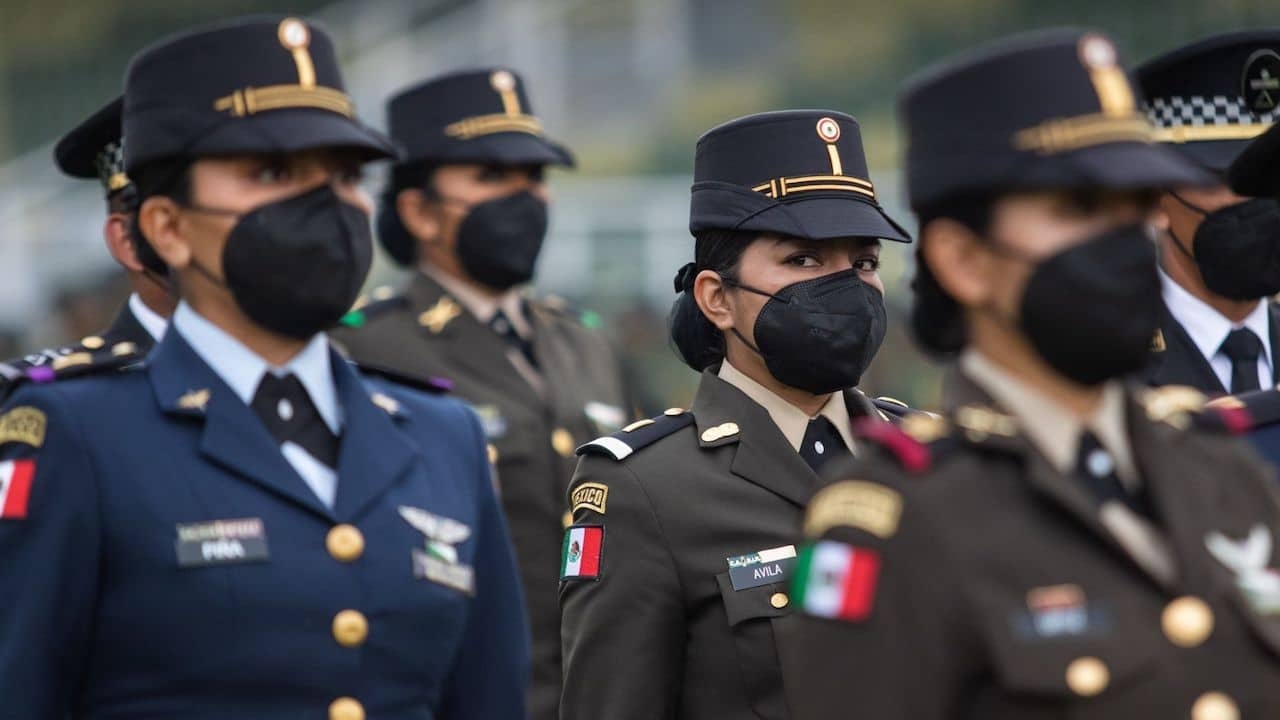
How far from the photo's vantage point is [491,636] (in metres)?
4.01

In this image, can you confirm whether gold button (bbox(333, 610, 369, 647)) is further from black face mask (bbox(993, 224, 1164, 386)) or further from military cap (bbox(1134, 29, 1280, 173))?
military cap (bbox(1134, 29, 1280, 173))

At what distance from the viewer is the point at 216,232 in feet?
12.0

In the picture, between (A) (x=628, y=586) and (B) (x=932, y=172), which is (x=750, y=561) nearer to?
(A) (x=628, y=586)

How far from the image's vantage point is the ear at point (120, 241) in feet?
15.6

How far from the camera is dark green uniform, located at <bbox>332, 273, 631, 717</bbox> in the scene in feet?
23.1

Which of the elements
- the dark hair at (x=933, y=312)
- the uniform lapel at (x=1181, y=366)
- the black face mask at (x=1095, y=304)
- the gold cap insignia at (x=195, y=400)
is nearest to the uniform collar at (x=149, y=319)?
the gold cap insignia at (x=195, y=400)

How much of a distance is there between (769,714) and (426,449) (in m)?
0.92

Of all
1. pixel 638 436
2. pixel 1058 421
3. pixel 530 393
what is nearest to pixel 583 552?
pixel 638 436

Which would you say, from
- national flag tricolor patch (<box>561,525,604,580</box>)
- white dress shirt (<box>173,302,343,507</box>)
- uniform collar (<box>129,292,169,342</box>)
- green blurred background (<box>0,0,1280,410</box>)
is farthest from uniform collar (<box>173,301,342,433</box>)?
green blurred background (<box>0,0,1280,410</box>)

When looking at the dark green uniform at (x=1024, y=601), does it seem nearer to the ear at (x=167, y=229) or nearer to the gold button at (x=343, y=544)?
the gold button at (x=343, y=544)

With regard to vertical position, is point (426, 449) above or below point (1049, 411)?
below

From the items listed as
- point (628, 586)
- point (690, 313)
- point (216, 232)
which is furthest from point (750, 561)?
point (216, 232)

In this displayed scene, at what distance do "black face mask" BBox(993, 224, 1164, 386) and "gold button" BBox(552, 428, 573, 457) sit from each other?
442cm

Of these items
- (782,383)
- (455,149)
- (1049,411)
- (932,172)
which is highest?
(932,172)
